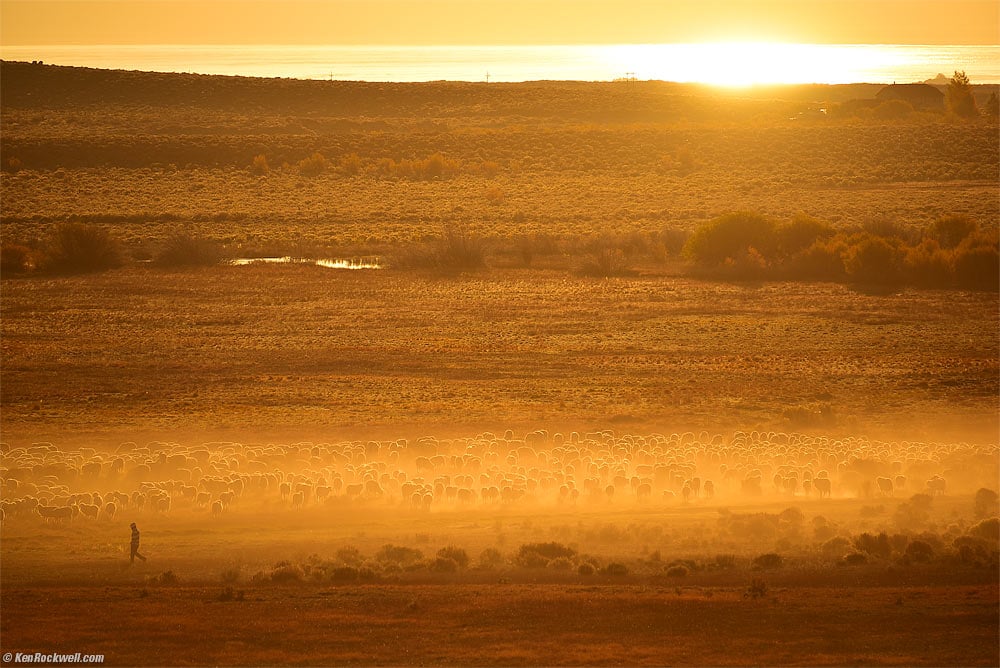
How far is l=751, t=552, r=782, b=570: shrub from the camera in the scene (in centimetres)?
1295

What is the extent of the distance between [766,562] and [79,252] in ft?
87.9

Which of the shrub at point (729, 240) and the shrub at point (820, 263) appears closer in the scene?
the shrub at point (820, 263)

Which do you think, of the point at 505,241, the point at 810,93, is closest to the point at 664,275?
the point at 505,241

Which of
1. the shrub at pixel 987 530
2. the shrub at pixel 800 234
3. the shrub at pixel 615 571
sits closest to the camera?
the shrub at pixel 615 571

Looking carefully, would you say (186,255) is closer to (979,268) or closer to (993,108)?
(979,268)

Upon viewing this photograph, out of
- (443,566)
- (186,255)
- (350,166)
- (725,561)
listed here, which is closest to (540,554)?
(443,566)

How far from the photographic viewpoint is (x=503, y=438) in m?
17.7

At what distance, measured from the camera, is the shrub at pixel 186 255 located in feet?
114

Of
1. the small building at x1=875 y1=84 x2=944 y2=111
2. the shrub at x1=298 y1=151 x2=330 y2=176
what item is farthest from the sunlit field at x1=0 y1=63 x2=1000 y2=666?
the small building at x1=875 y1=84 x2=944 y2=111

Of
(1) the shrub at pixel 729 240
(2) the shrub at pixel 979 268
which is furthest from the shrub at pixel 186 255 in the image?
(2) the shrub at pixel 979 268

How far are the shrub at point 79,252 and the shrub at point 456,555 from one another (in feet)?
76.8

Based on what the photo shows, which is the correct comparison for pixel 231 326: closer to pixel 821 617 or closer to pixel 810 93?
pixel 821 617

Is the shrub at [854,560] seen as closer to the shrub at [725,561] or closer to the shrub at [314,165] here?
the shrub at [725,561]

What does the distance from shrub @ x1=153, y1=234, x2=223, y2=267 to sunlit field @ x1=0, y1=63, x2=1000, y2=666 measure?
12 centimetres
